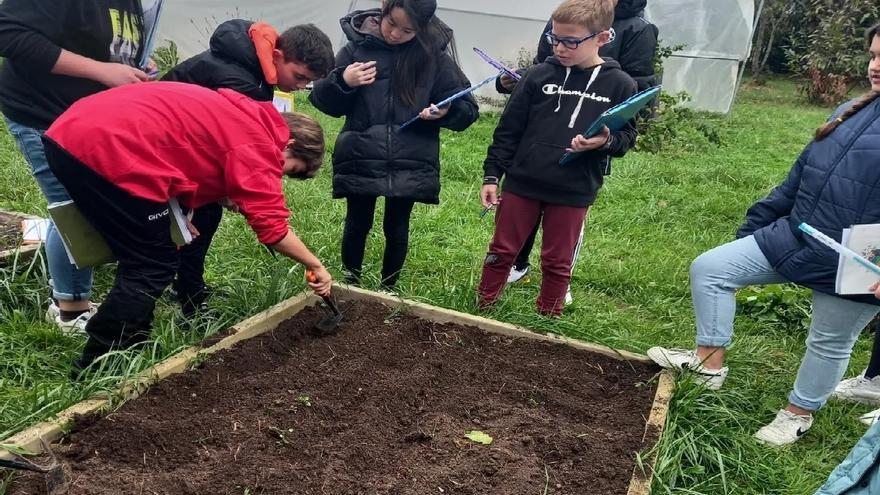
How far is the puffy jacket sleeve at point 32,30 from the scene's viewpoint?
260 cm

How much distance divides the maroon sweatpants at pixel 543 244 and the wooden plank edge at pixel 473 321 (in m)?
0.37

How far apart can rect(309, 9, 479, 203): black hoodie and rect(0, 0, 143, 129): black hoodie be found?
96 cm

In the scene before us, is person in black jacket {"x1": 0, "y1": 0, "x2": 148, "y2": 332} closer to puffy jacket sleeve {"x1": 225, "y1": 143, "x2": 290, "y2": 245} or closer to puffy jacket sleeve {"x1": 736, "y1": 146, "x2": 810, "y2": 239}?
puffy jacket sleeve {"x1": 225, "y1": 143, "x2": 290, "y2": 245}

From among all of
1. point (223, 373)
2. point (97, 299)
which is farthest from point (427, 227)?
point (223, 373)

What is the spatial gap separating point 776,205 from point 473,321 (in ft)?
4.63

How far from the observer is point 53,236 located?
9.86ft

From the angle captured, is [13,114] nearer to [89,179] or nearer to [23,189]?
[89,179]

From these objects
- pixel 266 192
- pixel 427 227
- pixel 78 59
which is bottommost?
pixel 427 227

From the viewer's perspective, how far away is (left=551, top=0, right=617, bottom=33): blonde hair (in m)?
3.23

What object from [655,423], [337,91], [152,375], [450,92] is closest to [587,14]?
[450,92]

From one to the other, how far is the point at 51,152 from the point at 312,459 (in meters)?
1.36

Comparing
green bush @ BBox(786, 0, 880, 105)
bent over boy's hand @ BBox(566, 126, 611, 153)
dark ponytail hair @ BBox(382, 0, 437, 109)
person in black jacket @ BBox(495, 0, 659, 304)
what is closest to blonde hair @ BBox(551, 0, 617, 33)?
bent over boy's hand @ BBox(566, 126, 611, 153)

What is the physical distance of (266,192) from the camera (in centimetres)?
257

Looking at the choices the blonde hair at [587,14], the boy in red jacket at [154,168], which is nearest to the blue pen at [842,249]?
the blonde hair at [587,14]
